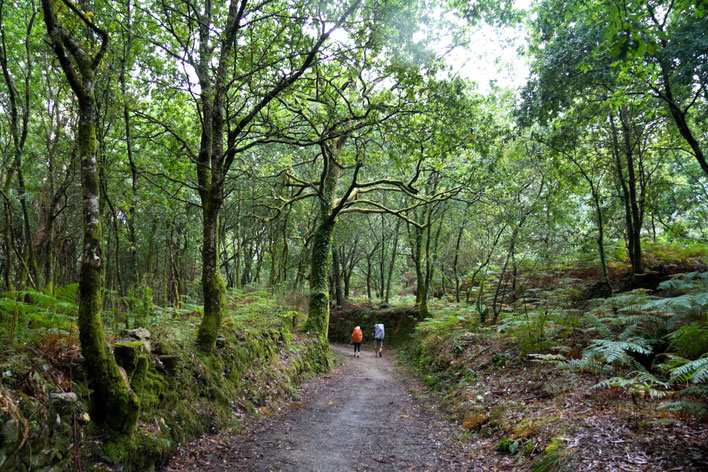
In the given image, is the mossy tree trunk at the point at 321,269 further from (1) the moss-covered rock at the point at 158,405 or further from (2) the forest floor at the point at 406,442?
(2) the forest floor at the point at 406,442

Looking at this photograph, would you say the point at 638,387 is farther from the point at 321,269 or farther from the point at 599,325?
the point at 321,269

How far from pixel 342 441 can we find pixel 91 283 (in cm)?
436

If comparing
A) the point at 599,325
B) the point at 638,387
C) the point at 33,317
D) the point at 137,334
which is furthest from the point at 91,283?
the point at 599,325

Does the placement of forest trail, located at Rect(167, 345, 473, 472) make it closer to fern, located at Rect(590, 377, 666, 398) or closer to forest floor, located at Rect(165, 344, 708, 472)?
forest floor, located at Rect(165, 344, 708, 472)

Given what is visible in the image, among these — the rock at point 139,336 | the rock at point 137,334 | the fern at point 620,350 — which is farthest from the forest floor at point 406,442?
the rock at point 137,334

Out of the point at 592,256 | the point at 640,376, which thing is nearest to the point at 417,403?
the point at 640,376

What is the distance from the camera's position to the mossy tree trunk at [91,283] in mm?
3988

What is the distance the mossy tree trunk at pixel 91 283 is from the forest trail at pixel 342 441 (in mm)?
1105

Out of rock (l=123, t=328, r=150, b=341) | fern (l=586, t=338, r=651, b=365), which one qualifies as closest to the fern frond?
fern (l=586, t=338, r=651, b=365)

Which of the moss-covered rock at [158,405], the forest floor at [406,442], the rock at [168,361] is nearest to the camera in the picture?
the moss-covered rock at [158,405]

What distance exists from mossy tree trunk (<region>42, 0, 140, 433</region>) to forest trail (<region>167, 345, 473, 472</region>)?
1105 mm

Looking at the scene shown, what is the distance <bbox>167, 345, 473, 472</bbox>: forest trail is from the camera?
4973 mm

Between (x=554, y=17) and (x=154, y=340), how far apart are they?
10.2 meters

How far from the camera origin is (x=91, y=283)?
4.06 metres
